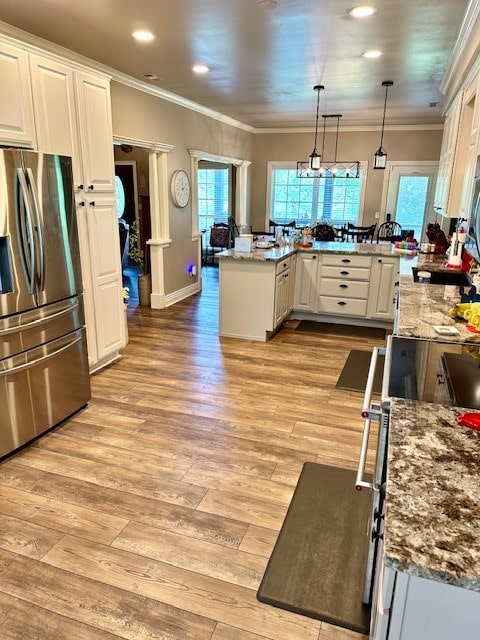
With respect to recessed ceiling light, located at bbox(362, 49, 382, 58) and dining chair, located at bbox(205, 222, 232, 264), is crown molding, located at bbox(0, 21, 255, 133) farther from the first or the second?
recessed ceiling light, located at bbox(362, 49, 382, 58)

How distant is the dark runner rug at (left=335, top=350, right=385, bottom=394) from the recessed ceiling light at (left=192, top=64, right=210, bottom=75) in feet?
10.3

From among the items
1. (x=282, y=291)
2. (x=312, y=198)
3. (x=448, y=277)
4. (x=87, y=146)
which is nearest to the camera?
(x=87, y=146)

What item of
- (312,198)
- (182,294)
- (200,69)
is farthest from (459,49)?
(312,198)

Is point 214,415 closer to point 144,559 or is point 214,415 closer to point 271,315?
point 144,559

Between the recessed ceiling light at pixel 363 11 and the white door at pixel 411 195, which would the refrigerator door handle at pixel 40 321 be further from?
the white door at pixel 411 195

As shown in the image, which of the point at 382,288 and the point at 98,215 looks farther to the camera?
A: the point at 382,288

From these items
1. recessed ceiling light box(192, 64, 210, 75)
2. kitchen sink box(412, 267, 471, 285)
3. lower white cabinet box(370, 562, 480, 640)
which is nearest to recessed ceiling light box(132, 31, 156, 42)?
recessed ceiling light box(192, 64, 210, 75)

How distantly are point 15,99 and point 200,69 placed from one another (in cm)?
221

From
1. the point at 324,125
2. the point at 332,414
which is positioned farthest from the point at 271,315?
the point at 324,125

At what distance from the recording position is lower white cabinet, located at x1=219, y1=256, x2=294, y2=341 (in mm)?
4699

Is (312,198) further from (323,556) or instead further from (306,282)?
(323,556)

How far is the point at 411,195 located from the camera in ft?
26.8

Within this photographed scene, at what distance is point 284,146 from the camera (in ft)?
28.8

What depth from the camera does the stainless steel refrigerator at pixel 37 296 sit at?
2.47 m
